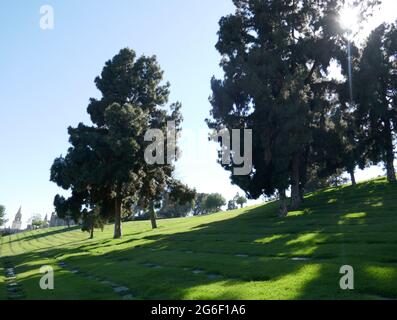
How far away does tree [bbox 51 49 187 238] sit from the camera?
42469 mm

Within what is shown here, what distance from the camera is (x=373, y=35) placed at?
45.8 metres

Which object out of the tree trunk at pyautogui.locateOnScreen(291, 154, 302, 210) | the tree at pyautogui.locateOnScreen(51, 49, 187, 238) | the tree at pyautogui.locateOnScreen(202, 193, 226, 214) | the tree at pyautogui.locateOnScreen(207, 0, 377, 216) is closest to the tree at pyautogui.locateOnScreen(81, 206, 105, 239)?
the tree at pyautogui.locateOnScreen(51, 49, 187, 238)

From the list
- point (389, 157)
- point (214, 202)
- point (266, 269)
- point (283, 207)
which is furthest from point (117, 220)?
point (214, 202)

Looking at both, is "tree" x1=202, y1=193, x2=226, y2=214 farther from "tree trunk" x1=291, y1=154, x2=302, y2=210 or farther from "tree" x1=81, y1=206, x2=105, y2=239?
"tree trunk" x1=291, y1=154, x2=302, y2=210

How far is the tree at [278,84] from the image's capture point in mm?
35094

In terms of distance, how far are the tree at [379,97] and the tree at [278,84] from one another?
3282 mm

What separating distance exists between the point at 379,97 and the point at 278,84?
13.2 meters

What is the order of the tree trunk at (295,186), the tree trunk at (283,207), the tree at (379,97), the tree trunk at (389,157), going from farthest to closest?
1. the tree trunk at (389,157)
2. the tree at (379,97)
3. the tree trunk at (295,186)
4. the tree trunk at (283,207)

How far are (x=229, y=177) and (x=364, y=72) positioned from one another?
1739cm

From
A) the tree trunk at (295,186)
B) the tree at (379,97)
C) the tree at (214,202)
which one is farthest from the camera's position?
the tree at (214,202)

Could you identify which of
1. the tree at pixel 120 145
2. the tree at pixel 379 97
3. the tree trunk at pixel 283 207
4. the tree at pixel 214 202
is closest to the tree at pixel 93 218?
the tree at pixel 120 145

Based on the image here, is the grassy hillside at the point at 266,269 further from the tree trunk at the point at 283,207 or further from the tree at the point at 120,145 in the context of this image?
the tree at the point at 120,145

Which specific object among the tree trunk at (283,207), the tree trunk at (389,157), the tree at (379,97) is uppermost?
the tree at (379,97)
